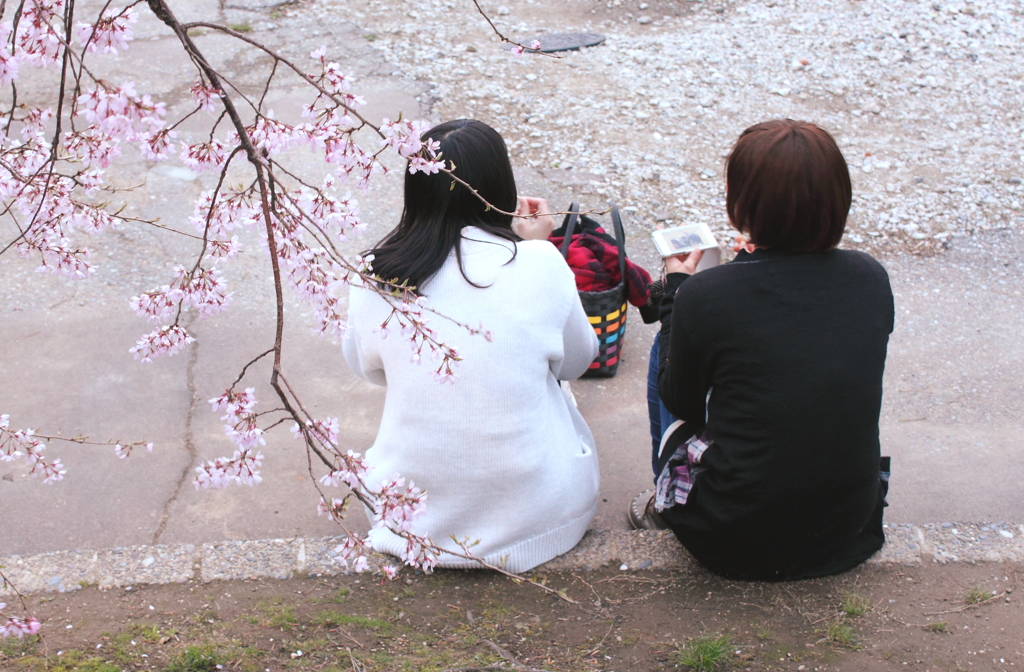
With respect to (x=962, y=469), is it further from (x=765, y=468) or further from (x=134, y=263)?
(x=134, y=263)

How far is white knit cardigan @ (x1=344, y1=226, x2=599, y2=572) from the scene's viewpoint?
2098 mm

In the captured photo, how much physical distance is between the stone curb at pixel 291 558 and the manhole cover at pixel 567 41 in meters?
4.84

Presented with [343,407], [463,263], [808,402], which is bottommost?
[343,407]

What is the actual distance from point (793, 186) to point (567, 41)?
5.05 metres

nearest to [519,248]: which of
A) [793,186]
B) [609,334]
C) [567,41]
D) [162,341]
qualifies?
[793,186]

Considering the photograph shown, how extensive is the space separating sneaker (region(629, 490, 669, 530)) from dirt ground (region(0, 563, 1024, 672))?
0.81 feet

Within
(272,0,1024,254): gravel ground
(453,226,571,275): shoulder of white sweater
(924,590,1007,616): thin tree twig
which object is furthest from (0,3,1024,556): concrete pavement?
(453,226,571,275): shoulder of white sweater

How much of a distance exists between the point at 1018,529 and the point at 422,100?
14.4 ft

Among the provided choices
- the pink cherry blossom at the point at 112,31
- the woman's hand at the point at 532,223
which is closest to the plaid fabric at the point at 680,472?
the woman's hand at the point at 532,223

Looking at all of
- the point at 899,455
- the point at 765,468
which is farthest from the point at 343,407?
the point at 899,455

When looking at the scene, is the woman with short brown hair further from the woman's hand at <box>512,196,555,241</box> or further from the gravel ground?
the gravel ground

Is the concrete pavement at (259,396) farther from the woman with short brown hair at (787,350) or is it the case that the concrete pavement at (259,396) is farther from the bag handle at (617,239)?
the woman with short brown hair at (787,350)

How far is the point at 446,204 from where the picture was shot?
83.4 inches

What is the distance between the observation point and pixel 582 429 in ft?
8.42
